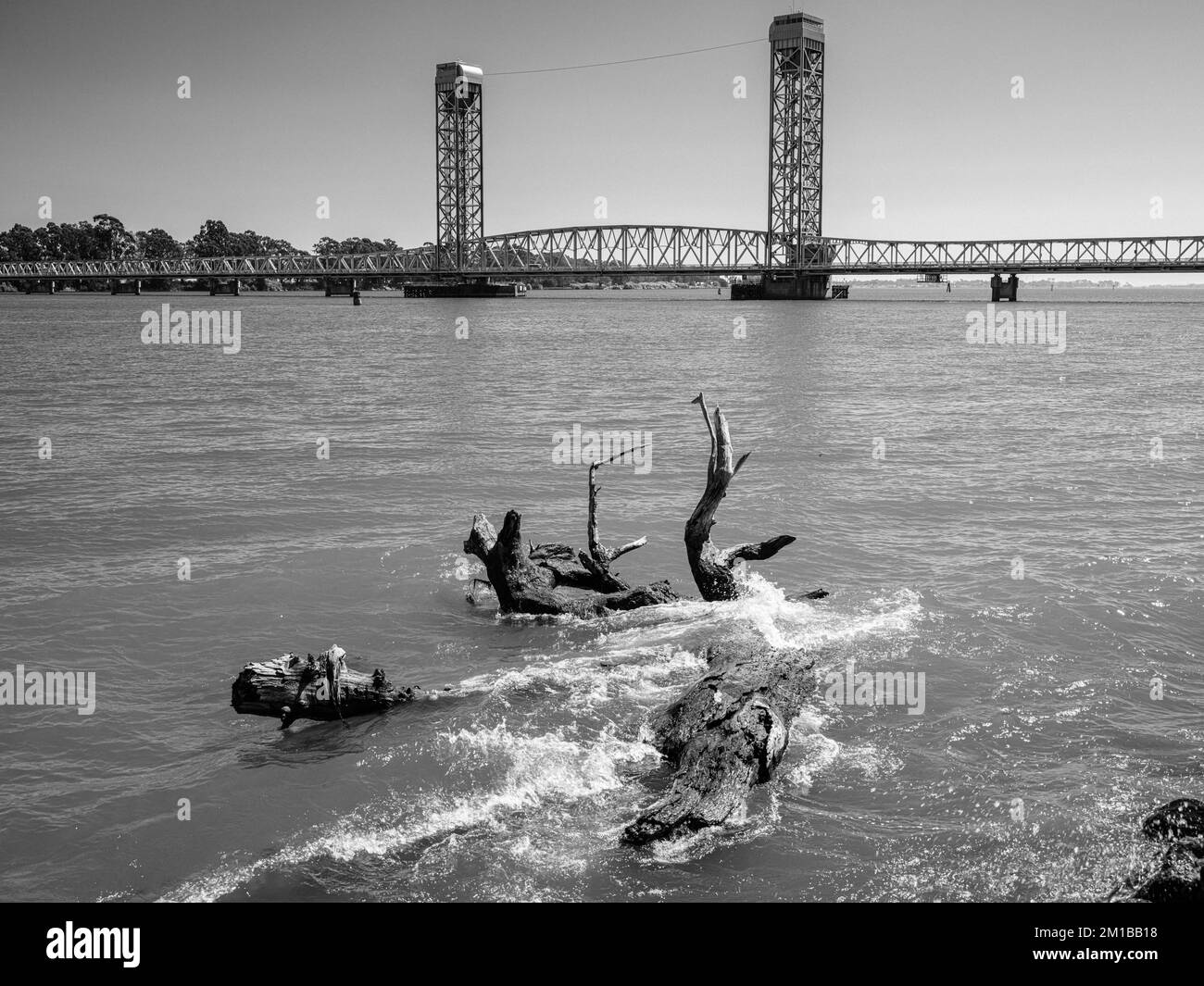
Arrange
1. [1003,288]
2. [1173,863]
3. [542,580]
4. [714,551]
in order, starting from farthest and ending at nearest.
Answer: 1. [1003,288]
2. [714,551]
3. [542,580]
4. [1173,863]

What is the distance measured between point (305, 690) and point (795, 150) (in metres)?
149

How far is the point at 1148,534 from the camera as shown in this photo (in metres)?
16.2

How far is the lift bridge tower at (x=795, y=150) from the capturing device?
143000 millimetres

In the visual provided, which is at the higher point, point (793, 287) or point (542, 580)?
point (793, 287)

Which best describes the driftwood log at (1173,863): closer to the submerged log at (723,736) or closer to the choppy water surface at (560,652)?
the choppy water surface at (560,652)

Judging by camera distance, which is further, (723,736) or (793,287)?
(793,287)

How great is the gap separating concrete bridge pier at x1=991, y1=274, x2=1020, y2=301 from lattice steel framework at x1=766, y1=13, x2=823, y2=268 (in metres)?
26.6

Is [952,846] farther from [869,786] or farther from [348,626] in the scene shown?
[348,626]

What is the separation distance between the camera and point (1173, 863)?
6148 millimetres

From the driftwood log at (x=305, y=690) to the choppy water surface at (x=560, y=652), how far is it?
23 cm

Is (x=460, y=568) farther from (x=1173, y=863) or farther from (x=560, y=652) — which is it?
(x=1173, y=863)

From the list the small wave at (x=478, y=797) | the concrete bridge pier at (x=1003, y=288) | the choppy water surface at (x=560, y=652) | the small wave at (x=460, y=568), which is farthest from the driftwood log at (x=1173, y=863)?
the concrete bridge pier at (x=1003, y=288)

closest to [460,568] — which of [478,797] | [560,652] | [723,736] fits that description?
[560,652]
